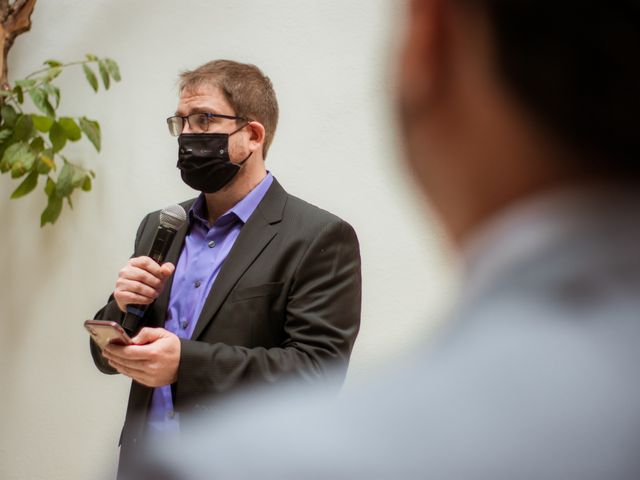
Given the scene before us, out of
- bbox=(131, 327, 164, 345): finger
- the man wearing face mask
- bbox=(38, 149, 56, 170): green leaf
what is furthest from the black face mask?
bbox=(38, 149, 56, 170): green leaf

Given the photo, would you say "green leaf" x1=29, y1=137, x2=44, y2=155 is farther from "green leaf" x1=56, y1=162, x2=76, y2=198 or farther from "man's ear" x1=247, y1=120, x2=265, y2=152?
"man's ear" x1=247, y1=120, x2=265, y2=152

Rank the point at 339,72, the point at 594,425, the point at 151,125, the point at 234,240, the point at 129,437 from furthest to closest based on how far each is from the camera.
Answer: the point at 151,125 < the point at 339,72 < the point at 234,240 < the point at 129,437 < the point at 594,425

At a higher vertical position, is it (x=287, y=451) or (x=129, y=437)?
(x=287, y=451)

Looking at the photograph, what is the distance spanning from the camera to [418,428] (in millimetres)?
331

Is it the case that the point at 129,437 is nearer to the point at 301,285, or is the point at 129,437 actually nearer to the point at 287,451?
the point at 301,285

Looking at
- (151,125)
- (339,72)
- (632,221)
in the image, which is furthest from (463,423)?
(151,125)

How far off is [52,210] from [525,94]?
9.85 feet

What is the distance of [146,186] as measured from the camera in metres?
3.22

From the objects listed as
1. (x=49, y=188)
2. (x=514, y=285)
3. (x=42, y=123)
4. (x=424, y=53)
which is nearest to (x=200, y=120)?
(x=42, y=123)

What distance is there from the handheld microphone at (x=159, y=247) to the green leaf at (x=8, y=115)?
1.40 metres

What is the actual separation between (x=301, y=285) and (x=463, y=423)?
153cm

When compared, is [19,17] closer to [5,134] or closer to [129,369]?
[5,134]

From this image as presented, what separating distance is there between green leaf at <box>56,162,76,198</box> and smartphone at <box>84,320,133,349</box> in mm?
1515

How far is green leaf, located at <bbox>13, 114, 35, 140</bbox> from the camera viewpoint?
9.79ft
